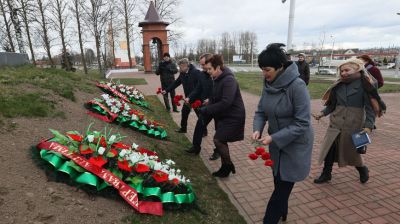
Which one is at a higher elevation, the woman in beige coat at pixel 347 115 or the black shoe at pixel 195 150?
the woman in beige coat at pixel 347 115

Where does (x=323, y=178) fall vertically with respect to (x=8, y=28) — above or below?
below

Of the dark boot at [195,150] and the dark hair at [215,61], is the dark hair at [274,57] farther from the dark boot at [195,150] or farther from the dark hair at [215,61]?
the dark boot at [195,150]

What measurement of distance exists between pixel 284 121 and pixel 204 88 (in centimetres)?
277

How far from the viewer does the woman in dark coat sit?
3.79 meters

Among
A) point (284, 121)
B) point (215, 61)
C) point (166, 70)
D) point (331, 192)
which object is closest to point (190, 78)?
point (215, 61)

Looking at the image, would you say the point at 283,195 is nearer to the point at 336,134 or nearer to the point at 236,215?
the point at 236,215

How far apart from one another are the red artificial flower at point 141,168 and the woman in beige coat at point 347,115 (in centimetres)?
236

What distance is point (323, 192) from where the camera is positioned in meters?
3.76

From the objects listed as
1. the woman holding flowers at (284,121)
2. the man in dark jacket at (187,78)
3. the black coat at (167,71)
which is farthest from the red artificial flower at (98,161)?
the black coat at (167,71)

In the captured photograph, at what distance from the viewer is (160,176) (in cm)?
303

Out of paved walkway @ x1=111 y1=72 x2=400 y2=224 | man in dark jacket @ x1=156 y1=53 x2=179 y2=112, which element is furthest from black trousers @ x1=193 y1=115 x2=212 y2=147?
man in dark jacket @ x1=156 y1=53 x2=179 y2=112

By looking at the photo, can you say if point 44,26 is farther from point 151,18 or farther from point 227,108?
point 227,108

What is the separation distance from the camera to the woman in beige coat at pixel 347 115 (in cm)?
344

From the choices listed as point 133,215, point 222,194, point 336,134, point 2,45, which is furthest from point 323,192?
point 2,45
